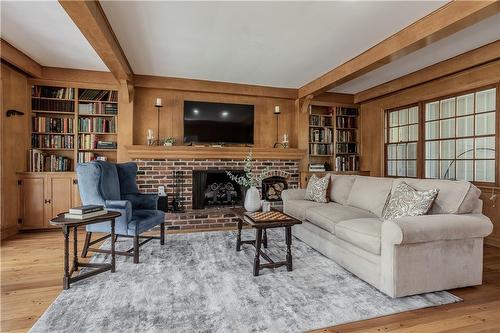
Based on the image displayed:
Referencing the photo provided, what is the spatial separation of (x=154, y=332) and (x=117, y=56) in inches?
118

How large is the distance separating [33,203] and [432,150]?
6.39 metres

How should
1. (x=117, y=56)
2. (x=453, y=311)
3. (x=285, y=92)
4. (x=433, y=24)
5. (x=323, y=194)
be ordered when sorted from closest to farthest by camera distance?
(x=453, y=311), (x=433, y=24), (x=117, y=56), (x=323, y=194), (x=285, y=92)

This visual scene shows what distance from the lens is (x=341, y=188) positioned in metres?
3.79

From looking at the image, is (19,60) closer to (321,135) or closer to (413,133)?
(321,135)

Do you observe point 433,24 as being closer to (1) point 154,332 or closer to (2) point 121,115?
(1) point 154,332

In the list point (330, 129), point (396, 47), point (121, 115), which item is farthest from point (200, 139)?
point (396, 47)

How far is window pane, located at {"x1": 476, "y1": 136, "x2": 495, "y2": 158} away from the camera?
3.65 m

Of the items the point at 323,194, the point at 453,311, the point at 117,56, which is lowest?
the point at 453,311

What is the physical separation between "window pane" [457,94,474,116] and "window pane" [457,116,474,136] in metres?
0.09

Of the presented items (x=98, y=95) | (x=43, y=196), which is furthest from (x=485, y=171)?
(x=43, y=196)

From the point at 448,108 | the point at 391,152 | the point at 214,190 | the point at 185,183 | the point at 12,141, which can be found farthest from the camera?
the point at 391,152

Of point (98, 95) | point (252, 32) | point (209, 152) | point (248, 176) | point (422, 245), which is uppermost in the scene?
Result: point (252, 32)

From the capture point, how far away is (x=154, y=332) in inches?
67.2

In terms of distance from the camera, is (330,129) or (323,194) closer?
(323,194)
